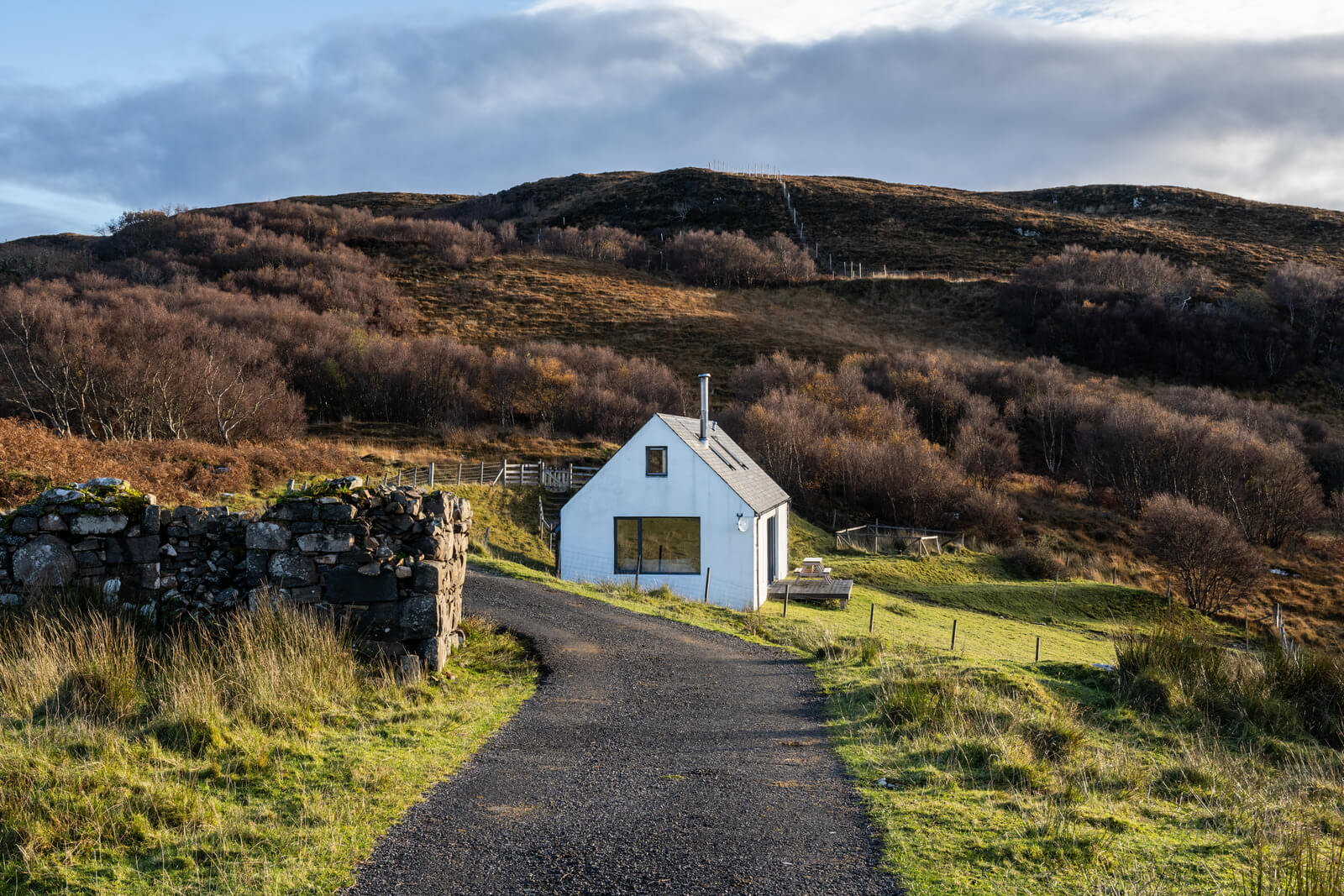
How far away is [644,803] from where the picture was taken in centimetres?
708

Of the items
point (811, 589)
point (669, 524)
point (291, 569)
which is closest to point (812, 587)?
point (811, 589)

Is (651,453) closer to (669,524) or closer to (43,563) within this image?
(669,524)

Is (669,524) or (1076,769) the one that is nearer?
(1076,769)

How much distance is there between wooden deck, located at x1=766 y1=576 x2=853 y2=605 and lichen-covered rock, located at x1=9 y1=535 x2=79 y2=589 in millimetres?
18679

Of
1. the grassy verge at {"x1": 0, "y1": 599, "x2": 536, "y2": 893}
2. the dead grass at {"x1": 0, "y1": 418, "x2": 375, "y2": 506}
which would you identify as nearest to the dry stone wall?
the grassy verge at {"x1": 0, "y1": 599, "x2": 536, "y2": 893}

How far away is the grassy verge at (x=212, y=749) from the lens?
5.76 metres

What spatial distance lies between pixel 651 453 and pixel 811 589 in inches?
264

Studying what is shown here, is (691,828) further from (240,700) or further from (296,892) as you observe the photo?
(240,700)

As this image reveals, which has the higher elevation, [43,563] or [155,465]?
[155,465]

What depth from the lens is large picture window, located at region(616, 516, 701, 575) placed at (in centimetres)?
2511

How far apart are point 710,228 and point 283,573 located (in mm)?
111618

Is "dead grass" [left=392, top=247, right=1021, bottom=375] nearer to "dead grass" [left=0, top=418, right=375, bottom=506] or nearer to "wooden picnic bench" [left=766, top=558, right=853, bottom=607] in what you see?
"dead grass" [left=0, top=418, right=375, bottom=506]

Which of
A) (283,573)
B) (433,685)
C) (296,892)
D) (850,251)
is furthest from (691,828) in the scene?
Answer: (850,251)

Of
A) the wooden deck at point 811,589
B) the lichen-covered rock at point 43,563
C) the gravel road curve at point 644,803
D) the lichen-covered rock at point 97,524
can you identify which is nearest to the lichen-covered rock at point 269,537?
the lichen-covered rock at point 97,524
